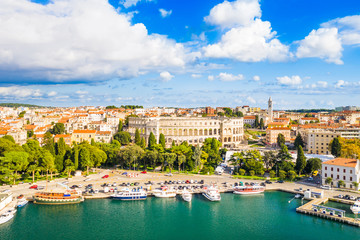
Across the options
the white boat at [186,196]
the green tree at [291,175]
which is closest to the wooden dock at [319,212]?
the green tree at [291,175]

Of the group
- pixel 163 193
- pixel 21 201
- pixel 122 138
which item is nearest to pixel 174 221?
pixel 163 193

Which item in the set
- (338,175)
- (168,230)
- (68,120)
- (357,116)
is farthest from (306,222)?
(357,116)

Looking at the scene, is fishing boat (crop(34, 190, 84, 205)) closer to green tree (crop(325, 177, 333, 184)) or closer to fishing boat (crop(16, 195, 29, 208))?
fishing boat (crop(16, 195, 29, 208))

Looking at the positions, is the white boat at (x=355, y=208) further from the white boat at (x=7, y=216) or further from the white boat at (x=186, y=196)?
the white boat at (x=7, y=216)

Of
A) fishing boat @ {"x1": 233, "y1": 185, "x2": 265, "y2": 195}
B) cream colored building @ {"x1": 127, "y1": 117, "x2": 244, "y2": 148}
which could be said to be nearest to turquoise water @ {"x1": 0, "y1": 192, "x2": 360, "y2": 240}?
fishing boat @ {"x1": 233, "y1": 185, "x2": 265, "y2": 195}

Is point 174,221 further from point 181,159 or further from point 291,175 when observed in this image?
point 291,175

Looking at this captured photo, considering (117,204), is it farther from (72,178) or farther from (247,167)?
(247,167)

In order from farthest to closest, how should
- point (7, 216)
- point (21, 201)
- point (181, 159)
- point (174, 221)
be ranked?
point (181, 159) < point (21, 201) < point (174, 221) < point (7, 216)
